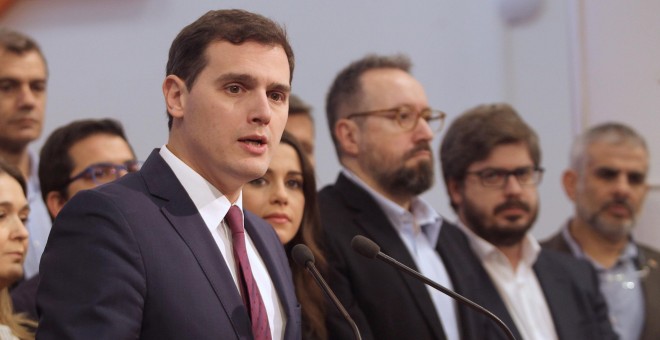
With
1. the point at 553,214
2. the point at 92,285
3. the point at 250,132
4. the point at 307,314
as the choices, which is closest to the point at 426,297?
the point at 307,314

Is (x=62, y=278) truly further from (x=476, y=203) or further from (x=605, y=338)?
(x=605, y=338)

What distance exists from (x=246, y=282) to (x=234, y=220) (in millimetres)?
149

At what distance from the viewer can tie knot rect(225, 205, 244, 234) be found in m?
2.10

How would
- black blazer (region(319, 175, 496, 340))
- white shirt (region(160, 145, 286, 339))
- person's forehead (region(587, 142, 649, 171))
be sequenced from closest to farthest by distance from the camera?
white shirt (region(160, 145, 286, 339)) < black blazer (region(319, 175, 496, 340)) < person's forehead (region(587, 142, 649, 171))

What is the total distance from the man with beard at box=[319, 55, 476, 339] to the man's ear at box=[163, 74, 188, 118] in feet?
3.35

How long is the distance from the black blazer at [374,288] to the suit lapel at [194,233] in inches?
35.9

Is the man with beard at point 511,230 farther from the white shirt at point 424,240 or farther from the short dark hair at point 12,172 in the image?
the short dark hair at point 12,172

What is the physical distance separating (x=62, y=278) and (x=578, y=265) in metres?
2.59

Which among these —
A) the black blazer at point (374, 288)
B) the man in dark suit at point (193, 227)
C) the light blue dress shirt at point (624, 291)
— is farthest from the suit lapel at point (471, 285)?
the man in dark suit at point (193, 227)

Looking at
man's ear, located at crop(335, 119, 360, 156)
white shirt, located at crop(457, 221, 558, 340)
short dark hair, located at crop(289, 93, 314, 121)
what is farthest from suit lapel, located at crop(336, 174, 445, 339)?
white shirt, located at crop(457, 221, 558, 340)

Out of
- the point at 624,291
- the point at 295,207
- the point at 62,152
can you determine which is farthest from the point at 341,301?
the point at 624,291

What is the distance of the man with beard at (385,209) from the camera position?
2996 mm

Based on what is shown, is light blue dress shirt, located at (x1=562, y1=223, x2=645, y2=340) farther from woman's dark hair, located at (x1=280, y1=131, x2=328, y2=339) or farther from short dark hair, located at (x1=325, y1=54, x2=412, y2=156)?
woman's dark hair, located at (x1=280, y1=131, x2=328, y2=339)

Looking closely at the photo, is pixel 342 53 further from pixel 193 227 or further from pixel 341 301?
pixel 193 227
